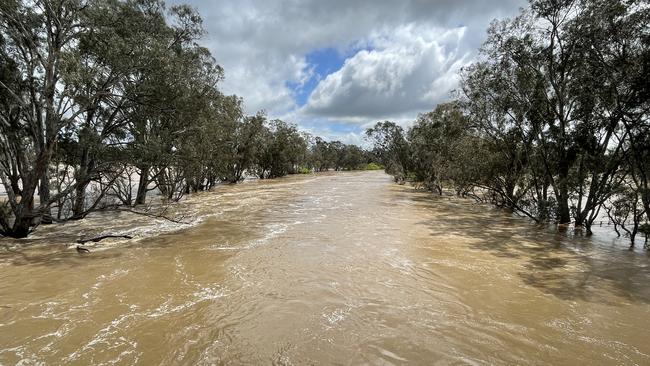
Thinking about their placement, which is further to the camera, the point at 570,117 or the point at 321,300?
the point at 570,117

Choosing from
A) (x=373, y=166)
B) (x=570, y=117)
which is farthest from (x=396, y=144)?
(x=373, y=166)

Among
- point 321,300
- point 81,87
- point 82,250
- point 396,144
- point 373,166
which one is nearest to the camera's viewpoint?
point 321,300

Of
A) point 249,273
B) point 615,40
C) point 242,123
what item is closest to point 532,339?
A: point 249,273

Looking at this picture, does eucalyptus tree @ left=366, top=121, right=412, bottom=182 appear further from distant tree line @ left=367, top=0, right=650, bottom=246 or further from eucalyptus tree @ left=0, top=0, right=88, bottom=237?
eucalyptus tree @ left=0, top=0, right=88, bottom=237

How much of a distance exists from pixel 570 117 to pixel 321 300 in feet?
43.5

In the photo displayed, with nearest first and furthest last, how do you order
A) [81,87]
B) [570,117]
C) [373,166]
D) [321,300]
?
[321,300]
[81,87]
[570,117]
[373,166]

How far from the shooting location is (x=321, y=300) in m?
6.64

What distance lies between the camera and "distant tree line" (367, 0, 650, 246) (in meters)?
11.2

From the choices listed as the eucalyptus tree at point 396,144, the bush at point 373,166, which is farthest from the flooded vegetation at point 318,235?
the bush at point 373,166

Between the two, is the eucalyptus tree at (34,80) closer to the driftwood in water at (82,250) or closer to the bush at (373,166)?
the driftwood in water at (82,250)

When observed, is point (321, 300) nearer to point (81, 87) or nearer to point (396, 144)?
point (81, 87)

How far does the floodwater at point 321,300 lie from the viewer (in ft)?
15.9

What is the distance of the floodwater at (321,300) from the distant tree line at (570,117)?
111 inches

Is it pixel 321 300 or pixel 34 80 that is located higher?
pixel 34 80
